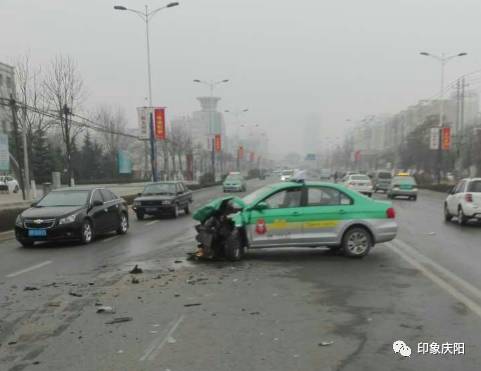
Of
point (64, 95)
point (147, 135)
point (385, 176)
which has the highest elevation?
point (64, 95)

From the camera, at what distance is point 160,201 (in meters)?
22.6

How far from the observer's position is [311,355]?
203 inches

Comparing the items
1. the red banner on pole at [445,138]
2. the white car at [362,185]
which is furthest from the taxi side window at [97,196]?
the red banner on pole at [445,138]

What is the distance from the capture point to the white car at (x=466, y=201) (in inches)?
703

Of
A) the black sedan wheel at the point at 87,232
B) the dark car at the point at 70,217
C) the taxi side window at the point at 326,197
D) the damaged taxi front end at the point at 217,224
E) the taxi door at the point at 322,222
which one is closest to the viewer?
the damaged taxi front end at the point at 217,224

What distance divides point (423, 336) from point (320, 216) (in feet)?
17.8

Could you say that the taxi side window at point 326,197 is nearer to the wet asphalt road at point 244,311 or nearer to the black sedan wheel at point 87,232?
the wet asphalt road at point 244,311

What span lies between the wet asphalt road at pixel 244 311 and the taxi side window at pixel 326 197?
1.11m

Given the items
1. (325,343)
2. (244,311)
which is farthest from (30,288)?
(325,343)

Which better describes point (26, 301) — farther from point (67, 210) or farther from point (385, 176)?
point (385, 176)

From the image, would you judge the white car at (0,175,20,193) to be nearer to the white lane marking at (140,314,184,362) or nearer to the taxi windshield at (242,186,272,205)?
the taxi windshield at (242,186,272,205)

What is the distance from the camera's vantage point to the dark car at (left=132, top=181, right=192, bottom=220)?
22.6m

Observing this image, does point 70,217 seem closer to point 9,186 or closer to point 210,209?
point 210,209

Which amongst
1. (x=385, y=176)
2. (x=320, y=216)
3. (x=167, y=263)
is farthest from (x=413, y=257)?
(x=385, y=176)
